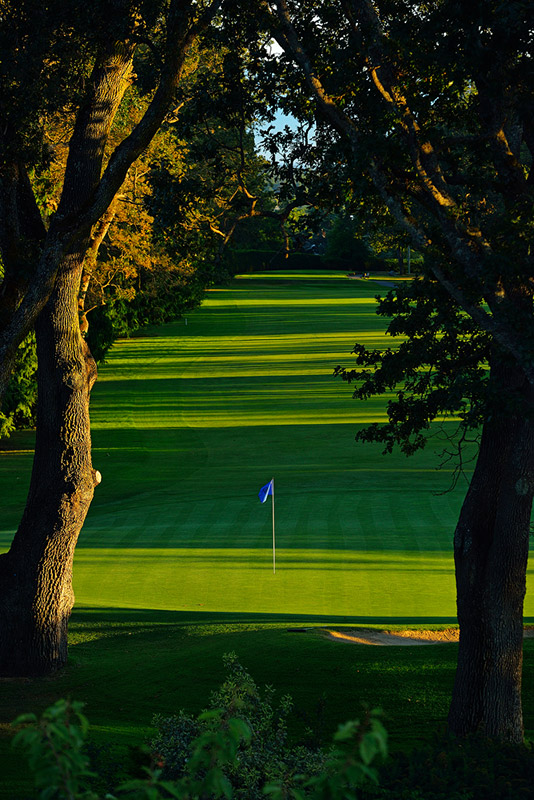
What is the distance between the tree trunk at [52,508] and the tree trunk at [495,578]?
198 inches

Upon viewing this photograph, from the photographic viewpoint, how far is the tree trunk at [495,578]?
808 cm

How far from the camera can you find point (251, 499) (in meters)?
23.4

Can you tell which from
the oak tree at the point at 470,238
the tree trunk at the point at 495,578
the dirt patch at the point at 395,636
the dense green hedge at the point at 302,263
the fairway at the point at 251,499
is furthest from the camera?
the dense green hedge at the point at 302,263

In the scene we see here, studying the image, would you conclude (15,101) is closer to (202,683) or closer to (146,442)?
(202,683)

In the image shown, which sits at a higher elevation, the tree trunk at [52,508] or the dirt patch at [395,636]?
the tree trunk at [52,508]

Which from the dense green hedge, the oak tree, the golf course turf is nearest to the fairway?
the golf course turf

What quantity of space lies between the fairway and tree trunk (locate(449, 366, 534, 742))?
570 cm

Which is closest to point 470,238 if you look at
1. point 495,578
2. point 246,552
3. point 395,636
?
point 495,578

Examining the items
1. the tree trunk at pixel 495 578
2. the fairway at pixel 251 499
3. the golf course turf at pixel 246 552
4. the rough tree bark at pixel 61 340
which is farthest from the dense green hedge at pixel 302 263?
the tree trunk at pixel 495 578

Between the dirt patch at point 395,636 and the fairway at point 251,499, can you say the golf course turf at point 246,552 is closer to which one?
the fairway at point 251,499

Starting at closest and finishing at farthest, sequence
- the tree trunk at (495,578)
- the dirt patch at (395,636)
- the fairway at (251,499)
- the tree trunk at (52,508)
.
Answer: the tree trunk at (495,578), the tree trunk at (52,508), the dirt patch at (395,636), the fairway at (251,499)

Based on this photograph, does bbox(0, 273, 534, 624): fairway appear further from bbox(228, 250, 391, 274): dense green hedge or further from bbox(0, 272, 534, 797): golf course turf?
bbox(228, 250, 391, 274): dense green hedge

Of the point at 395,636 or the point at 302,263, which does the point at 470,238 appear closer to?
the point at 395,636

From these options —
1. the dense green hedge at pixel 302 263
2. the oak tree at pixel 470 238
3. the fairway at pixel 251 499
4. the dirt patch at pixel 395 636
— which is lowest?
the dirt patch at pixel 395 636
